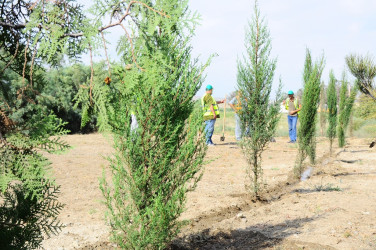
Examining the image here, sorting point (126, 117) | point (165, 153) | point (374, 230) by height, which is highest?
point (126, 117)

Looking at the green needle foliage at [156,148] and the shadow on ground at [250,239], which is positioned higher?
the green needle foliage at [156,148]

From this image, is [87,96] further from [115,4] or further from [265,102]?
[265,102]

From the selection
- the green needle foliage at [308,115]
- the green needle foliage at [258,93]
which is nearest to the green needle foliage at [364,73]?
the green needle foliage at [308,115]

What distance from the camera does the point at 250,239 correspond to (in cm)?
493

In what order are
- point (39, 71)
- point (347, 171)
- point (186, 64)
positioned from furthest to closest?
point (347, 171), point (186, 64), point (39, 71)

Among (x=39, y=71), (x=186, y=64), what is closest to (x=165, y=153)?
(x=186, y=64)

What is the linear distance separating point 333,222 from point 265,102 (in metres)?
2.71

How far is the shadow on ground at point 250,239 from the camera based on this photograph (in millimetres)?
4656

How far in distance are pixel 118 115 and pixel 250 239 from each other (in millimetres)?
2666

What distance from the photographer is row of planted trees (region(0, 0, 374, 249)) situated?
2.02 m

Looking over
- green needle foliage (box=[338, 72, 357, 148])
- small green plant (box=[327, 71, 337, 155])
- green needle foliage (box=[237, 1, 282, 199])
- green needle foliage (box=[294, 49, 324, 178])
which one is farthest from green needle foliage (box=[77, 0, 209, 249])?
green needle foliage (box=[338, 72, 357, 148])

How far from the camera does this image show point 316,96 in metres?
10.1

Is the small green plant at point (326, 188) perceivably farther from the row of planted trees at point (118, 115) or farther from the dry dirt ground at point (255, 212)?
the row of planted trees at point (118, 115)

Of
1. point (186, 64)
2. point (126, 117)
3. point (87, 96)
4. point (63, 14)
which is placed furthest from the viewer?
point (186, 64)
